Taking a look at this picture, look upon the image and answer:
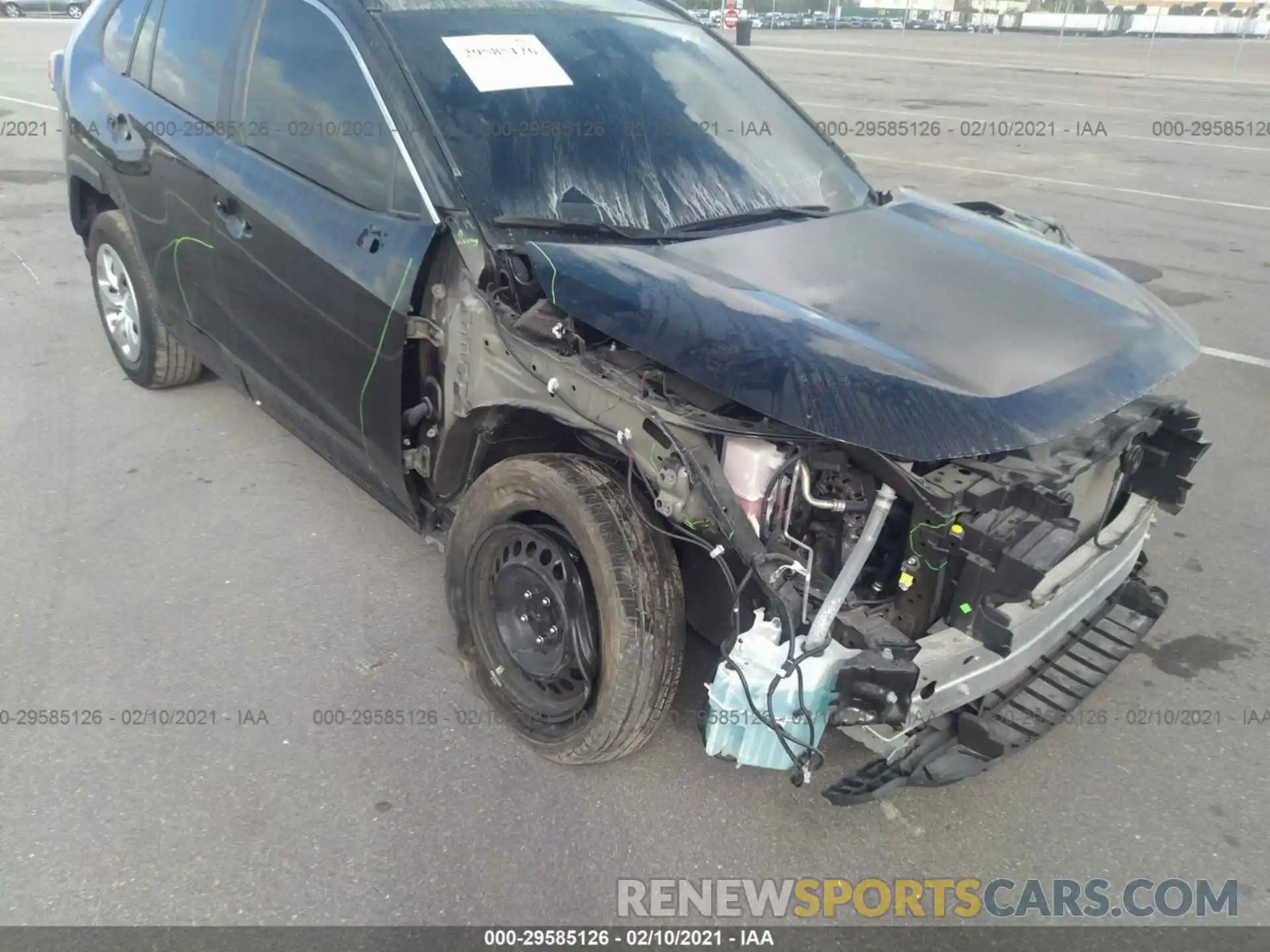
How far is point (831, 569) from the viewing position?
7.49 feet

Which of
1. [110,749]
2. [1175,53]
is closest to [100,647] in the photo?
[110,749]

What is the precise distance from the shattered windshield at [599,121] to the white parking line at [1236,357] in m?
3.21

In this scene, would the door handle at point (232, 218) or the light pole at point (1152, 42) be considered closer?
the door handle at point (232, 218)

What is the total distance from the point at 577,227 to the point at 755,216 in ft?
2.18

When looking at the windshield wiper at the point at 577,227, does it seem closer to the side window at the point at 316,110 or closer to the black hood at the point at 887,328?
the black hood at the point at 887,328

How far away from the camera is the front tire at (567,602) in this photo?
7.75 feet

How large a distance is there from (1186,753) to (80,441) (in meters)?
4.48

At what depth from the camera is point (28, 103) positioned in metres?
13.9

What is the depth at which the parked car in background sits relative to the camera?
31.8 metres

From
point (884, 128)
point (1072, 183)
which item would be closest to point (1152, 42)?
point (884, 128)

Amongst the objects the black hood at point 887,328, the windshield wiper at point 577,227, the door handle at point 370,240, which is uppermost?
the windshield wiper at point 577,227

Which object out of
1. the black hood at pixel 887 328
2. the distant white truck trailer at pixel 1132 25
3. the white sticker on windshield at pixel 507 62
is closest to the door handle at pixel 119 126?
the white sticker on windshield at pixel 507 62

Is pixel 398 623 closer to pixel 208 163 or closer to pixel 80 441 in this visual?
pixel 208 163

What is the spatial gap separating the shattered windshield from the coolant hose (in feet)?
3.93
